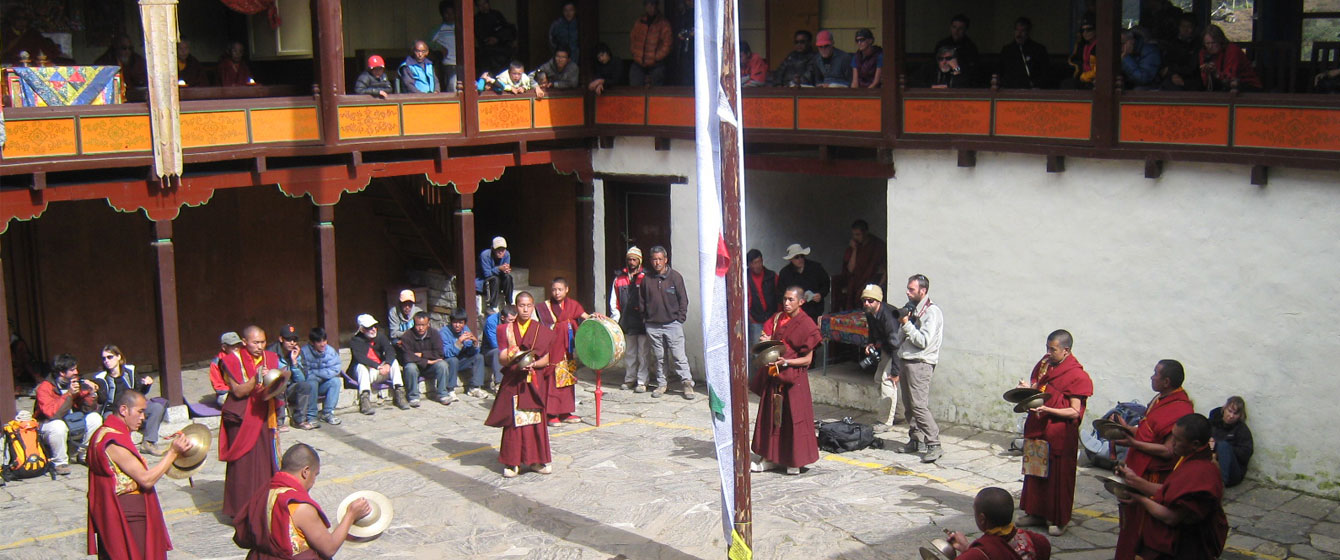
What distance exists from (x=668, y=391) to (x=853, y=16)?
483 centimetres

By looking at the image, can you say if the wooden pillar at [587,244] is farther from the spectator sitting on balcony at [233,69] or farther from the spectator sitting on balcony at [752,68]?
the spectator sitting on balcony at [233,69]

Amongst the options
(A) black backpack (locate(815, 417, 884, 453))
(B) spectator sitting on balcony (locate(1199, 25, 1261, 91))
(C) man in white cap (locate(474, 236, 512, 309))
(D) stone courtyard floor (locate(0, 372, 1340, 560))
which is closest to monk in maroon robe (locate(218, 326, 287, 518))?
(D) stone courtyard floor (locate(0, 372, 1340, 560))

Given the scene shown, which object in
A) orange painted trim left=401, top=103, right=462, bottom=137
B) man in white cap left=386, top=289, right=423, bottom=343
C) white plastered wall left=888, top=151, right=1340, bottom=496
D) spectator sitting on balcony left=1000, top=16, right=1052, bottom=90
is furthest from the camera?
man in white cap left=386, top=289, right=423, bottom=343

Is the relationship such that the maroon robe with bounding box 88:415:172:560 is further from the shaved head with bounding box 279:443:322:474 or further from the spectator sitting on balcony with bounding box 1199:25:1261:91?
the spectator sitting on balcony with bounding box 1199:25:1261:91

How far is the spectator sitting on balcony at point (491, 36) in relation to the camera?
16438 mm

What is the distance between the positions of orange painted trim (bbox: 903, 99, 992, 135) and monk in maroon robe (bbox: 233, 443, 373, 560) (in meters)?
7.76

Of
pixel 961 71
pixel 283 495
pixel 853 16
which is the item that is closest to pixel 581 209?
pixel 853 16

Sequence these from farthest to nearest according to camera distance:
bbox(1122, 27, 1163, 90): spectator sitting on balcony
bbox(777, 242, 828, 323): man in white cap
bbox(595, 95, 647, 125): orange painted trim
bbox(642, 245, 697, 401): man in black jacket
Answer: bbox(595, 95, 647, 125): orange painted trim, bbox(642, 245, 697, 401): man in black jacket, bbox(777, 242, 828, 323): man in white cap, bbox(1122, 27, 1163, 90): spectator sitting on balcony

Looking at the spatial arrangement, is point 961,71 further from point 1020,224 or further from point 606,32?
point 606,32

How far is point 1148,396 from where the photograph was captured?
11656mm

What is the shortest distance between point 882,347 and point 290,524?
696 cm

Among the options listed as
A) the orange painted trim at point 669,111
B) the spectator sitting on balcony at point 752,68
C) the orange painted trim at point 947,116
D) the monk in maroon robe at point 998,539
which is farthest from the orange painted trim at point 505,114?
the monk in maroon robe at point 998,539

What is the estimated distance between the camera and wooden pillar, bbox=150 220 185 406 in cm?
1334

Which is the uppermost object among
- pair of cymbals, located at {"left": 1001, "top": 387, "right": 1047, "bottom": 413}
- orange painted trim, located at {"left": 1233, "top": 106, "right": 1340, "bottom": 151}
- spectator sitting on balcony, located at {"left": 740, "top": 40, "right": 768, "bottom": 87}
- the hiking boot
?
spectator sitting on balcony, located at {"left": 740, "top": 40, "right": 768, "bottom": 87}
